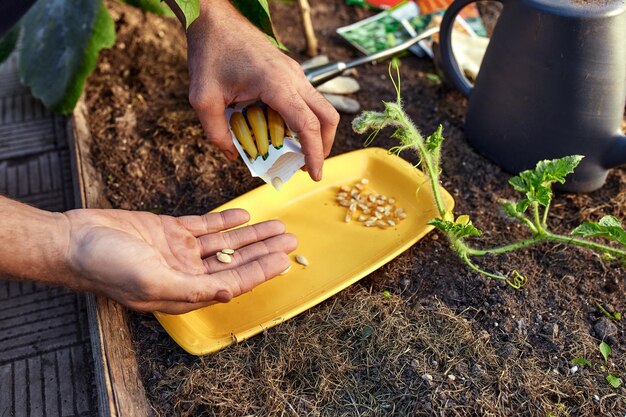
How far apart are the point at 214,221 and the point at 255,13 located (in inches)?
20.7

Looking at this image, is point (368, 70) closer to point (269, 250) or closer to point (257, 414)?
point (269, 250)

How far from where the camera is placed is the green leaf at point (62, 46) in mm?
1743

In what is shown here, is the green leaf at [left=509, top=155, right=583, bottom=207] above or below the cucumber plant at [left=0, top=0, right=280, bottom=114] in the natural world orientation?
above

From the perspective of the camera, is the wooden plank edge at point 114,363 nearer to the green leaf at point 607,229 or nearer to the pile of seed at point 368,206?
the pile of seed at point 368,206

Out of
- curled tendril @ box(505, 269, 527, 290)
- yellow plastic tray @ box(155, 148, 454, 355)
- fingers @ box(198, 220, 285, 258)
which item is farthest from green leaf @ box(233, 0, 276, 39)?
curled tendril @ box(505, 269, 527, 290)

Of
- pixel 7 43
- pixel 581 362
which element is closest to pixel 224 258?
pixel 581 362

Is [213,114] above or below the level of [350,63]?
above

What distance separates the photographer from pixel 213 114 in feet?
4.32

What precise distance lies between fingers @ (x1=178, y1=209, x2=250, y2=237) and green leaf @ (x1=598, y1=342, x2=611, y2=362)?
0.78 metres

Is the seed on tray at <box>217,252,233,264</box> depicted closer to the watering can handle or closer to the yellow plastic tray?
the yellow plastic tray

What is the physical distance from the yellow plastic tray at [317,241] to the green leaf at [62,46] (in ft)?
2.20

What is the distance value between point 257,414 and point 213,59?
743mm

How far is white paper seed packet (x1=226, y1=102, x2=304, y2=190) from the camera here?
1.31m

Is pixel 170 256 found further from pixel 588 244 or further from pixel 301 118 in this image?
pixel 588 244
